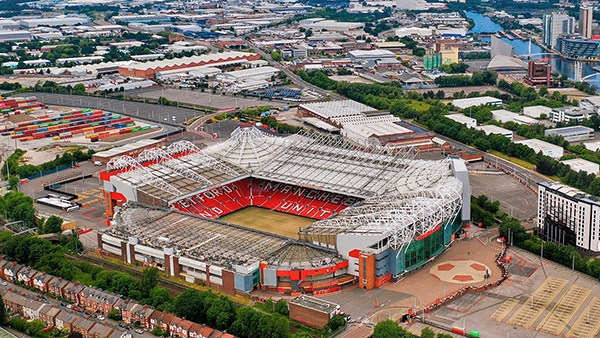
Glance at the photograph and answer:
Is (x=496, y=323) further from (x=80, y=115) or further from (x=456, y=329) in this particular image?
(x=80, y=115)

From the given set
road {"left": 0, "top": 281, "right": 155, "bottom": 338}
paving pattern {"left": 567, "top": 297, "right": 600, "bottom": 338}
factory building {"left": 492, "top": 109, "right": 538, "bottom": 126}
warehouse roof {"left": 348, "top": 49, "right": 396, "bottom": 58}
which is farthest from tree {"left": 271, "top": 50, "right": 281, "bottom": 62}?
paving pattern {"left": 567, "top": 297, "right": 600, "bottom": 338}

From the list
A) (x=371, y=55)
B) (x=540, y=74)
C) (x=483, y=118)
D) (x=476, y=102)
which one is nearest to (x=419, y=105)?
(x=476, y=102)

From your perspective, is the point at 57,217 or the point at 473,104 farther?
the point at 473,104

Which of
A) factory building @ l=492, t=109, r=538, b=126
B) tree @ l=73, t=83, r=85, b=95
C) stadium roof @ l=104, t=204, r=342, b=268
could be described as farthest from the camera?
tree @ l=73, t=83, r=85, b=95

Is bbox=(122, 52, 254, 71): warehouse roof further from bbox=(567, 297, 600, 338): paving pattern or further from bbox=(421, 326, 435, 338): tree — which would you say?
bbox=(567, 297, 600, 338): paving pattern

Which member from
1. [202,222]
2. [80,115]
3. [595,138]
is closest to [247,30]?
[80,115]

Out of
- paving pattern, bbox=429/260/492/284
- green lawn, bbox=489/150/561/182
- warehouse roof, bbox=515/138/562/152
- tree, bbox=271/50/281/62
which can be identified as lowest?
paving pattern, bbox=429/260/492/284

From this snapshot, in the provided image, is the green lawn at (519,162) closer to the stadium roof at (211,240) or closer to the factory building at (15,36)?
the stadium roof at (211,240)

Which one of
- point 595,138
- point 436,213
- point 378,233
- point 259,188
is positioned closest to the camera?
point 378,233
